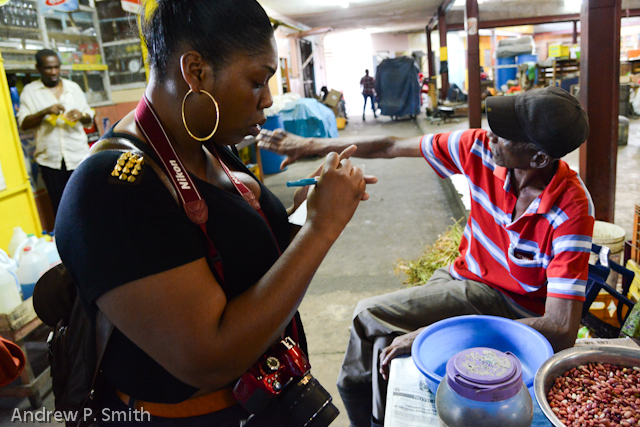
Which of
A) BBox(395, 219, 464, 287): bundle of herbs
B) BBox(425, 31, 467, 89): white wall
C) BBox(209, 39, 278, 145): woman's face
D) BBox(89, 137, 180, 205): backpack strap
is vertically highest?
BBox(425, 31, 467, 89): white wall

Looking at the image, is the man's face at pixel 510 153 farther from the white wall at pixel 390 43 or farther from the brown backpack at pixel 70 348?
the white wall at pixel 390 43

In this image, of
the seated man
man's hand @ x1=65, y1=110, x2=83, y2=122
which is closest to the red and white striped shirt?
the seated man

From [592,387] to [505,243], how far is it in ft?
2.80

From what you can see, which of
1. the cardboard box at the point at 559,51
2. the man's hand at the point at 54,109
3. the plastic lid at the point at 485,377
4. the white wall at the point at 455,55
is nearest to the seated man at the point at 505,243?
the plastic lid at the point at 485,377

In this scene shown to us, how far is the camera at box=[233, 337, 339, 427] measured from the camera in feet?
3.49

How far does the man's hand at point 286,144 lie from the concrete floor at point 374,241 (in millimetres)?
1358

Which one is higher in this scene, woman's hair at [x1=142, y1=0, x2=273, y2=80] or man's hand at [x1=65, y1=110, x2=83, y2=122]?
woman's hair at [x1=142, y1=0, x2=273, y2=80]

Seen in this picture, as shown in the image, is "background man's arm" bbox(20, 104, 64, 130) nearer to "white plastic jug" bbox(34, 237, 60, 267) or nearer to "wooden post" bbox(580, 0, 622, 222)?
"white plastic jug" bbox(34, 237, 60, 267)

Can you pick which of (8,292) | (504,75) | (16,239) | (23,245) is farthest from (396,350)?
(504,75)

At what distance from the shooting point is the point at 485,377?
2.81ft

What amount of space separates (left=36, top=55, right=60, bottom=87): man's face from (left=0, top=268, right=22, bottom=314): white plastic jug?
2.09 metres

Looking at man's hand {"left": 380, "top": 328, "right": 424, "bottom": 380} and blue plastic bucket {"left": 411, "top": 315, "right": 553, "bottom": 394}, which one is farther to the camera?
man's hand {"left": 380, "top": 328, "right": 424, "bottom": 380}

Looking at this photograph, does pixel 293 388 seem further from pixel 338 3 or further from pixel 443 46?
pixel 443 46

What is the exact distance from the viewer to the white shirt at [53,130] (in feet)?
12.5
